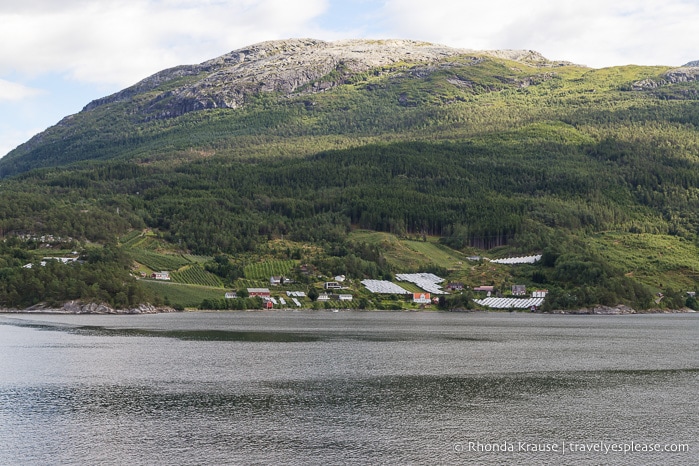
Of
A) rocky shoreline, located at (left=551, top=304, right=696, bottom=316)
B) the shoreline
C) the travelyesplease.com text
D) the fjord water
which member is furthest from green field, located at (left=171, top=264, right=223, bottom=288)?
the travelyesplease.com text

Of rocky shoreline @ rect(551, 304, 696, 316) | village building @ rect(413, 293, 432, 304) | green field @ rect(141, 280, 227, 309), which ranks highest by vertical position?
green field @ rect(141, 280, 227, 309)

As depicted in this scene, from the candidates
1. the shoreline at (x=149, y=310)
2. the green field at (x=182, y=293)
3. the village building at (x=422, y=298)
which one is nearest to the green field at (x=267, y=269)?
the shoreline at (x=149, y=310)

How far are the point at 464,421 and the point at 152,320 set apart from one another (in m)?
99.5

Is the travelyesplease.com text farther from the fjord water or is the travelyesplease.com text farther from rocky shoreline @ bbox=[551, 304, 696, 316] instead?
rocky shoreline @ bbox=[551, 304, 696, 316]

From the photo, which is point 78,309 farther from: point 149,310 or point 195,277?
point 195,277

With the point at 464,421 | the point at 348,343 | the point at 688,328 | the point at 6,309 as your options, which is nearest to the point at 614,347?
the point at 348,343

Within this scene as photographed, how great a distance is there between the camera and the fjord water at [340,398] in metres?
46.5

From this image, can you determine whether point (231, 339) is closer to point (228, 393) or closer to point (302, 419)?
point (228, 393)

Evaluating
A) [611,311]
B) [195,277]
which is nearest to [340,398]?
[195,277]

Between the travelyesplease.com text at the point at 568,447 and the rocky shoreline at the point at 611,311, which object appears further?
the rocky shoreline at the point at 611,311

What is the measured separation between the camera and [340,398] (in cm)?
6156

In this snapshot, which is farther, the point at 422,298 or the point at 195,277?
the point at 422,298

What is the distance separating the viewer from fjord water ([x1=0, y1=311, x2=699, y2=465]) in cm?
4647

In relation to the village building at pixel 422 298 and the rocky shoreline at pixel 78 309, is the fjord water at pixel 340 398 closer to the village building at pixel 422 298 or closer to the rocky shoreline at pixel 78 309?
the rocky shoreline at pixel 78 309
